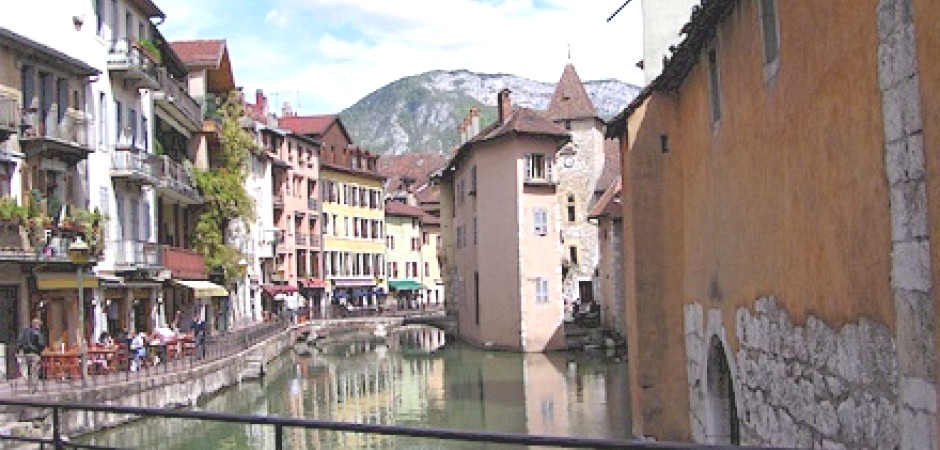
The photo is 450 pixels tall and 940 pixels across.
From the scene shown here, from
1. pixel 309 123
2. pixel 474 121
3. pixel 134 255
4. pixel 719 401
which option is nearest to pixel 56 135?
pixel 134 255

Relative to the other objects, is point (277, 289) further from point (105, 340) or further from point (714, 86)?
point (714, 86)

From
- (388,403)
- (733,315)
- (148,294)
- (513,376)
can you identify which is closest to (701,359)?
(733,315)

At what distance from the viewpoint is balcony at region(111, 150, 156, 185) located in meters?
34.9

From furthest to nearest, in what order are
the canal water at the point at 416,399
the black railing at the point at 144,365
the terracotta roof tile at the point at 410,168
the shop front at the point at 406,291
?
the terracotta roof tile at the point at 410,168 < the shop front at the point at 406,291 < the canal water at the point at 416,399 < the black railing at the point at 144,365

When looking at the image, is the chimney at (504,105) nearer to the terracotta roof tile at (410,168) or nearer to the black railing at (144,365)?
the black railing at (144,365)

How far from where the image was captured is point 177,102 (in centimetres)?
4306

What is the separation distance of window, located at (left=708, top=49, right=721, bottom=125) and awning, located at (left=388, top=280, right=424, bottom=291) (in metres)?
83.6

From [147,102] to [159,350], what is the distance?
1084cm

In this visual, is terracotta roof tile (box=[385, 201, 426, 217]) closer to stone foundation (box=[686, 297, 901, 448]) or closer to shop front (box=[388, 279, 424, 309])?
shop front (box=[388, 279, 424, 309])

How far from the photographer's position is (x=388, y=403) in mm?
34688

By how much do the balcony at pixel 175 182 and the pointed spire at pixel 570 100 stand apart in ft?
107

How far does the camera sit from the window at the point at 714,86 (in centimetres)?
1373

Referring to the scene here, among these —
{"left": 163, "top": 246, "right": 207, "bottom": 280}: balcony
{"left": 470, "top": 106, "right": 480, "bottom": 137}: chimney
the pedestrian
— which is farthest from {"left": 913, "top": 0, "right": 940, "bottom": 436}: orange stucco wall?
{"left": 470, "top": 106, "right": 480, "bottom": 137}: chimney

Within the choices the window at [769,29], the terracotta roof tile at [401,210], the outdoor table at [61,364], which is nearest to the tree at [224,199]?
the outdoor table at [61,364]
